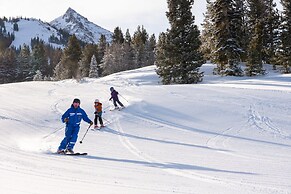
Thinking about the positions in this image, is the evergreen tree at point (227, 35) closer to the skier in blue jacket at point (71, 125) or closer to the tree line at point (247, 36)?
the tree line at point (247, 36)

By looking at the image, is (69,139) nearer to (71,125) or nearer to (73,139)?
(73,139)

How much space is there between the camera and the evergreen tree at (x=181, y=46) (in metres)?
32.5

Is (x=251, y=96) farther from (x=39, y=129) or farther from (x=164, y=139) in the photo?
(x=39, y=129)

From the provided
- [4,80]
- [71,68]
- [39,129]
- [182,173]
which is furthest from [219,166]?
[4,80]

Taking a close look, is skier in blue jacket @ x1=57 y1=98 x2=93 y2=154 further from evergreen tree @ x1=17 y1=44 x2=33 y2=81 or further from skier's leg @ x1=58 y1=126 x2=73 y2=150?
evergreen tree @ x1=17 y1=44 x2=33 y2=81

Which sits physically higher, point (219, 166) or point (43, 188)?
point (43, 188)

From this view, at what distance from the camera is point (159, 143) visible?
12.3 meters

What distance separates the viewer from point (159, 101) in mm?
20172

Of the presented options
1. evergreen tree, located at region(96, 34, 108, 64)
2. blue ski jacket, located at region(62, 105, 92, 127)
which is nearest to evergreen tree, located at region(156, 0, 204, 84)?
blue ski jacket, located at region(62, 105, 92, 127)

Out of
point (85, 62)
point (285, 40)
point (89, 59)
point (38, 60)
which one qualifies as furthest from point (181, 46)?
point (38, 60)

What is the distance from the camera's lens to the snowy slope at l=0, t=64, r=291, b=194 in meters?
6.51

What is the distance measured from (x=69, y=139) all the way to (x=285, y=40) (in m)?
36.9

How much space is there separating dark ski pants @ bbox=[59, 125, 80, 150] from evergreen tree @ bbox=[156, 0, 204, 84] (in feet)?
75.0

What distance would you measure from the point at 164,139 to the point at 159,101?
715 cm
